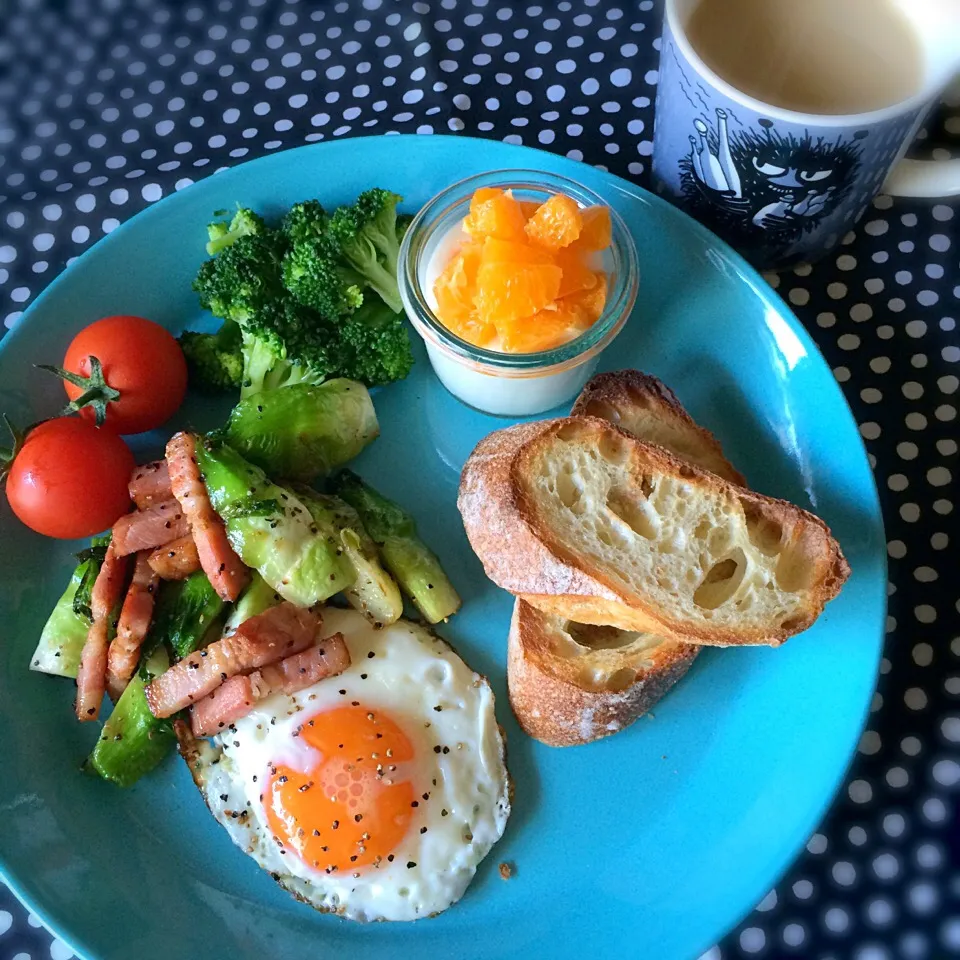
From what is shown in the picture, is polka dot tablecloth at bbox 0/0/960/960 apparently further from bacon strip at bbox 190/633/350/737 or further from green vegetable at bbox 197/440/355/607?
green vegetable at bbox 197/440/355/607

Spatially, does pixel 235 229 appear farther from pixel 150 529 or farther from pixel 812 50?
pixel 812 50

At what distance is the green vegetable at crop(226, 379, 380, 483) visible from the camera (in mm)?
2457

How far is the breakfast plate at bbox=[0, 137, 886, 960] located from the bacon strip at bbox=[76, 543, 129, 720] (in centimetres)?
11

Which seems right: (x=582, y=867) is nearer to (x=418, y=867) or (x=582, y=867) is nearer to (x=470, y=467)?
(x=418, y=867)

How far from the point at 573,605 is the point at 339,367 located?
1.00 meters

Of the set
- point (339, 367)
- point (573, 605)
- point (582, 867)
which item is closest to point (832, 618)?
point (573, 605)

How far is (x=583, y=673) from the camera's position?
229cm

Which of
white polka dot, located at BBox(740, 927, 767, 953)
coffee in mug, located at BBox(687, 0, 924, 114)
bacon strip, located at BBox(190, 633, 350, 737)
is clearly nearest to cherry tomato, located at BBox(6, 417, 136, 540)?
bacon strip, located at BBox(190, 633, 350, 737)

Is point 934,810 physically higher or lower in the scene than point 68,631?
lower

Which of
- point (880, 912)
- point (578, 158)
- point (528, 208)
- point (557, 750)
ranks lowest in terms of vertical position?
point (880, 912)

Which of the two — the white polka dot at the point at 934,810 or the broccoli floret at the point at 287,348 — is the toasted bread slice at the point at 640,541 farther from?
the white polka dot at the point at 934,810

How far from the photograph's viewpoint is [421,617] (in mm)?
2551

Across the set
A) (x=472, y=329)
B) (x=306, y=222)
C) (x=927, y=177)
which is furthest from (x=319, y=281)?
(x=927, y=177)

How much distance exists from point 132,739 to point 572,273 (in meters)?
1.70
